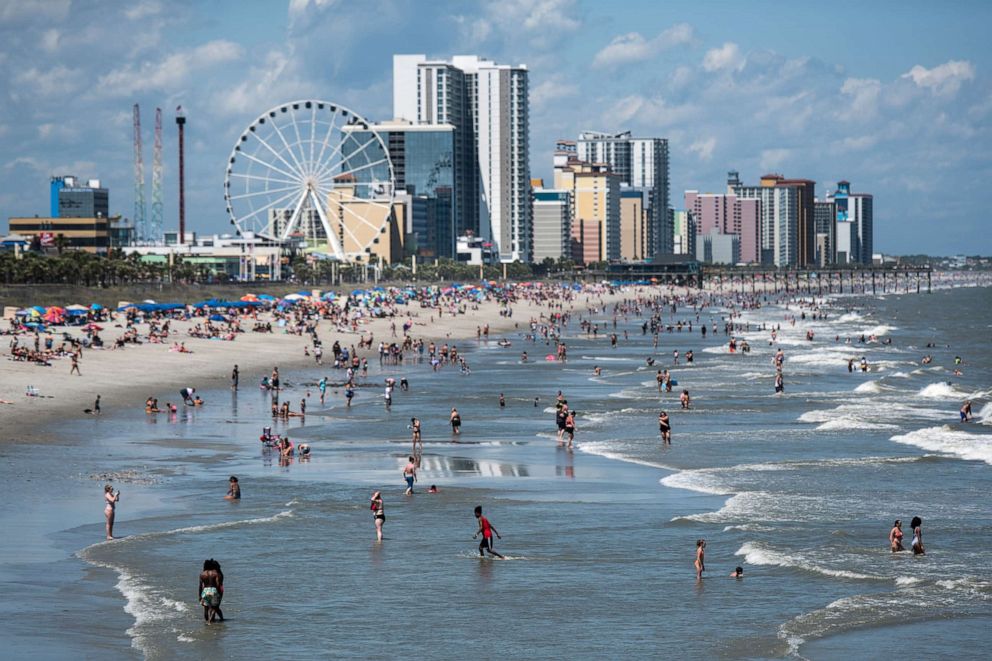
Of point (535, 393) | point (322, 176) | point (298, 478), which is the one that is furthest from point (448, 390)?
point (322, 176)

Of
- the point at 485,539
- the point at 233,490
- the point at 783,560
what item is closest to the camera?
the point at 783,560

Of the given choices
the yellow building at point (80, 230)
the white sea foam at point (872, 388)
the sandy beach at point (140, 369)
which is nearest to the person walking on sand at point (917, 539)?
the sandy beach at point (140, 369)

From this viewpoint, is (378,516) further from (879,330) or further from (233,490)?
(879,330)

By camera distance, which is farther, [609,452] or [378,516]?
[609,452]

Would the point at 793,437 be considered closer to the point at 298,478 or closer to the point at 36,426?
the point at 298,478

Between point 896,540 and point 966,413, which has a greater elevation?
point 966,413

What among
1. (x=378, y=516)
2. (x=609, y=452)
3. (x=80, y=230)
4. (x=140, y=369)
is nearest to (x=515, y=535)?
(x=378, y=516)

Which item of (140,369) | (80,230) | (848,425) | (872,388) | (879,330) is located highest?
(80,230)

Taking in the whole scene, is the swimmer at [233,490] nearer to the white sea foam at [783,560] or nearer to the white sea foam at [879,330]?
the white sea foam at [783,560]
